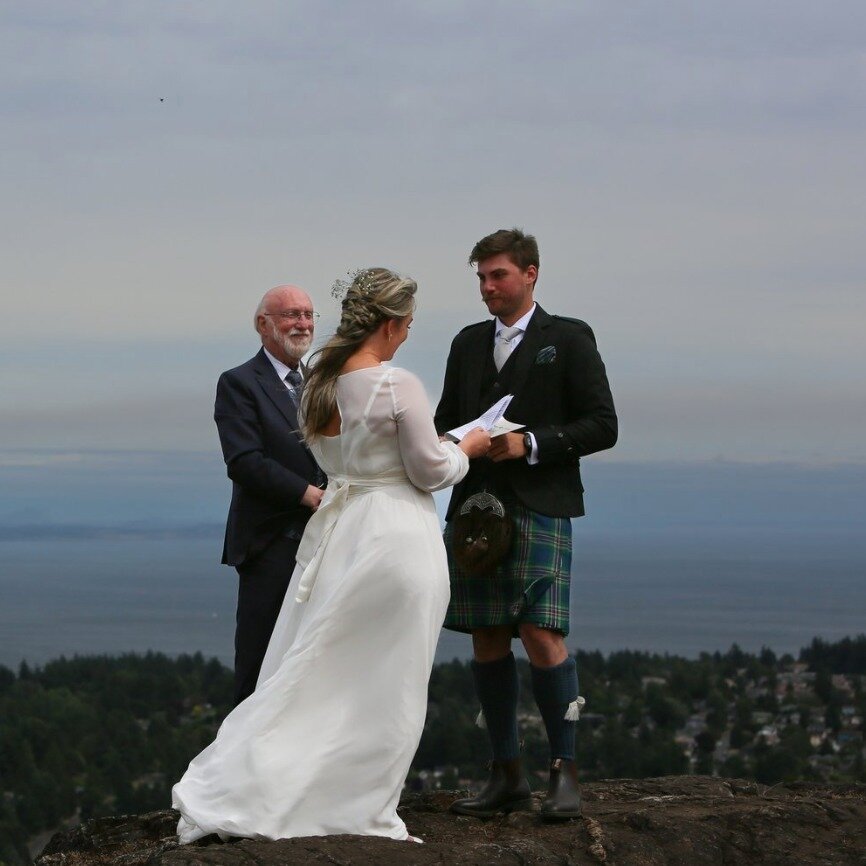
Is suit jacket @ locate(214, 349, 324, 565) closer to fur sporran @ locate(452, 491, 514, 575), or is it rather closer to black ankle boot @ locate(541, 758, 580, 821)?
fur sporran @ locate(452, 491, 514, 575)

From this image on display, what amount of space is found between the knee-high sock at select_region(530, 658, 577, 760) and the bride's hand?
974 mm

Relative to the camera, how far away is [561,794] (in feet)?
20.8

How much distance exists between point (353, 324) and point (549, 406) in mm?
1132

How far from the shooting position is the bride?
5.72 metres

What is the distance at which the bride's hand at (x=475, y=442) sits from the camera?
19.8 feet

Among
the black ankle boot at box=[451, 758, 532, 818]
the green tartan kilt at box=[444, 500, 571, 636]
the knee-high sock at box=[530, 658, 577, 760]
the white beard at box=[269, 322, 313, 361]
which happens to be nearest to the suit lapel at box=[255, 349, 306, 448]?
the white beard at box=[269, 322, 313, 361]

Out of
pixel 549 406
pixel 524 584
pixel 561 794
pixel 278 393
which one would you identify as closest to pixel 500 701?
pixel 561 794

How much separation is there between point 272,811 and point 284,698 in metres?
0.44

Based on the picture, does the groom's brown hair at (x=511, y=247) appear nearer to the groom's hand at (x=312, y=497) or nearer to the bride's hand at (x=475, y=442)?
the bride's hand at (x=475, y=442)

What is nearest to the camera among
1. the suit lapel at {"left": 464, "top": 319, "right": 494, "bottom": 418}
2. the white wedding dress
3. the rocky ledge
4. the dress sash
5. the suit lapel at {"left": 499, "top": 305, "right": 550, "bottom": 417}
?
the rocky ledge

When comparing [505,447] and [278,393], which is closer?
[505,447]

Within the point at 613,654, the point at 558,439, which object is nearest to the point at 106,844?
the point at 558,439

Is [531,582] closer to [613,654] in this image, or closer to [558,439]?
[558,439]

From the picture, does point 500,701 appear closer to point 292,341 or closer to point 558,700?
point 558,700
